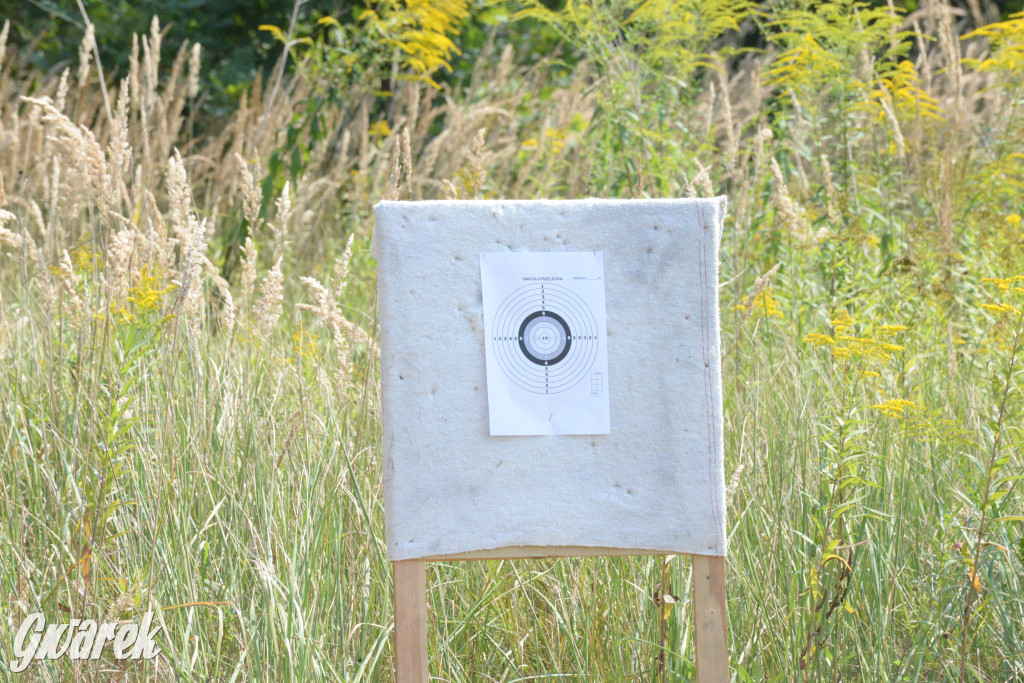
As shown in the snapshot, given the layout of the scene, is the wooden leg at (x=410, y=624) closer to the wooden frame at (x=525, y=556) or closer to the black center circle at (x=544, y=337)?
the wooden frame at (x=525, y=556)

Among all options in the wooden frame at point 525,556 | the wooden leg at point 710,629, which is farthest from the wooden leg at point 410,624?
the wooden leg at point 710,629

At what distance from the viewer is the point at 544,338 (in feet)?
5.95

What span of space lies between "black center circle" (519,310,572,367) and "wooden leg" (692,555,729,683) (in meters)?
0.48

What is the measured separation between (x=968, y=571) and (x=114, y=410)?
5.96 feet

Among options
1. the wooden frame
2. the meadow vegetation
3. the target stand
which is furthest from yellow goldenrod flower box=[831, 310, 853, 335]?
the wooden frame

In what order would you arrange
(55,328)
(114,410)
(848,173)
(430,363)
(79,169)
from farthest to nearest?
(848,173)
(55,328)
(79,169)
(114,410)
(430,363)

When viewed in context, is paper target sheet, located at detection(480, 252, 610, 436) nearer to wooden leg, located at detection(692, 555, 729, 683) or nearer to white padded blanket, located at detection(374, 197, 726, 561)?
white padded blanket, located at detection(374, 197, 726, 561)

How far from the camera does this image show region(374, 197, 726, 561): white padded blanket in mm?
1749

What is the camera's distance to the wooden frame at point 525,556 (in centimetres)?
173

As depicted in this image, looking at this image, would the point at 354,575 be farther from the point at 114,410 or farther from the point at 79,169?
the point at 79,169

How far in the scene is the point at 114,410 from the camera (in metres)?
1.88

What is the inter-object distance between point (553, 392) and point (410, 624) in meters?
0.49

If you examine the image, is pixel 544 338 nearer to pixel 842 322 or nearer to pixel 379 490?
pixel 379 490

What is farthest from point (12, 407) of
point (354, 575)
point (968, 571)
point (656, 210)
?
point (968, 571)
